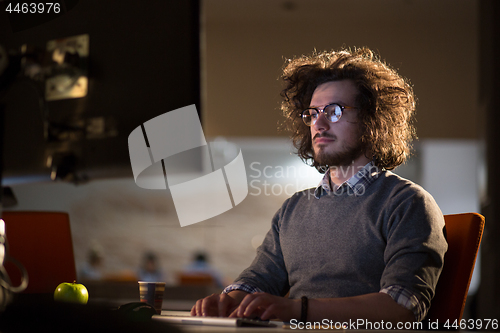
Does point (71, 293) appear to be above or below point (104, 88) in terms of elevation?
below

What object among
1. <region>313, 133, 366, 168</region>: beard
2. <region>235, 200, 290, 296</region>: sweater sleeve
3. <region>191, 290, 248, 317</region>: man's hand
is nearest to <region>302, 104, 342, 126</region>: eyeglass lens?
<region>313, 133, 366, 168</region>: beard

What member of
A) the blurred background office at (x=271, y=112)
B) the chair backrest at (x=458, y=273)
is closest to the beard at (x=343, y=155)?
the chair backrest at (x=458, y=273)

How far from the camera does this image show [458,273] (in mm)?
1213

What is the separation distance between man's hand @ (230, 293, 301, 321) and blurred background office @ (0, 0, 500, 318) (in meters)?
2.88

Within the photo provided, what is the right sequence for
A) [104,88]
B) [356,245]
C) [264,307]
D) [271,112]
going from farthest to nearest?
1. [271,112]
2. [356,245]
3. [264,307]
4. [104,88]

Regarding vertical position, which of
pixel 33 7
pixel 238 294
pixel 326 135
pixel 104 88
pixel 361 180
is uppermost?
pixel 33 7

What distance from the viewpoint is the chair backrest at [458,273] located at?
1.21 meters

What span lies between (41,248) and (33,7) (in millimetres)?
813

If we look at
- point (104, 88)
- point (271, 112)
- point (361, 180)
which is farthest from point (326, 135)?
point (271, 112)

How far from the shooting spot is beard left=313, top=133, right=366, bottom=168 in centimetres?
160

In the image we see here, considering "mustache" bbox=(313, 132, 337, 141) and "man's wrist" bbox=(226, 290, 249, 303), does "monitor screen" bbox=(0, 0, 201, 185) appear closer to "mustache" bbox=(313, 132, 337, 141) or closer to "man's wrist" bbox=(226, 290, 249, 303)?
"man's wrist" bbox=(226, 290, 249, 303)

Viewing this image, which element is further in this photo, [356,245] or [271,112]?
[271,112]

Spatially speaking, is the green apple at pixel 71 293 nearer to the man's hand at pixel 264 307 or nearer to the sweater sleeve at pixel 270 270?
the man's hand at pixel 264 307

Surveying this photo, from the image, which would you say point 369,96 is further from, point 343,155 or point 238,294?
point 238,294
